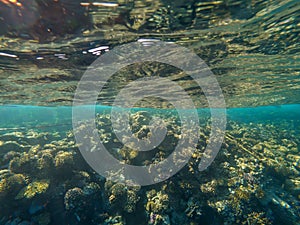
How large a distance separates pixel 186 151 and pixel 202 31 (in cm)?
586

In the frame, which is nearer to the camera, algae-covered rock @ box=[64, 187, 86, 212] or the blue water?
algae-covered rock @ box=[64, 187, 86, 212]

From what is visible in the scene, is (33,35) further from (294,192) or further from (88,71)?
(294,192)

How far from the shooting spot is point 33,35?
7.35 meters

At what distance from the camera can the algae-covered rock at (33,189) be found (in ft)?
26.1

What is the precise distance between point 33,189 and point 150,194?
5.21 meters

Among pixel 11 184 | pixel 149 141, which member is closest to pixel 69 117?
pixel 11 184

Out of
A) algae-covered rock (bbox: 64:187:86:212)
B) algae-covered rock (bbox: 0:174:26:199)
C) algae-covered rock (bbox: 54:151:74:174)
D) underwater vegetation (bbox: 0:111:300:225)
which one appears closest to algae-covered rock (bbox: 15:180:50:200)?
underwater vegetation (bbox: 0:111:300:225)

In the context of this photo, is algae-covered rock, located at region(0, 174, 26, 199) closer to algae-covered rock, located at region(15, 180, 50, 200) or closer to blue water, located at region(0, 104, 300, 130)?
algae-covered rock, located at region(15, 180, 50, 200)

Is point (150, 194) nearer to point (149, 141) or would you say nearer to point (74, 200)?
point (149, 141)

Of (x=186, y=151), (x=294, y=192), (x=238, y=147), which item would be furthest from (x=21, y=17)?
(x=294, y=192)

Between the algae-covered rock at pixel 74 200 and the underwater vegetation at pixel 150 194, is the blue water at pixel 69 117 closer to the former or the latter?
the underwater vegetation at pixel 150 194

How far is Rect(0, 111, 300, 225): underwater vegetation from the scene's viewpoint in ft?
25.3

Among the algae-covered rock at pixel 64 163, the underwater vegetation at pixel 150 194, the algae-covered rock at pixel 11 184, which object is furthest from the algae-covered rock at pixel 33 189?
the algae-covered rock at pixel 64 163

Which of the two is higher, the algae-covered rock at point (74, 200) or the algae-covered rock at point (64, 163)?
the algae-covered rock at point (64, 163)
